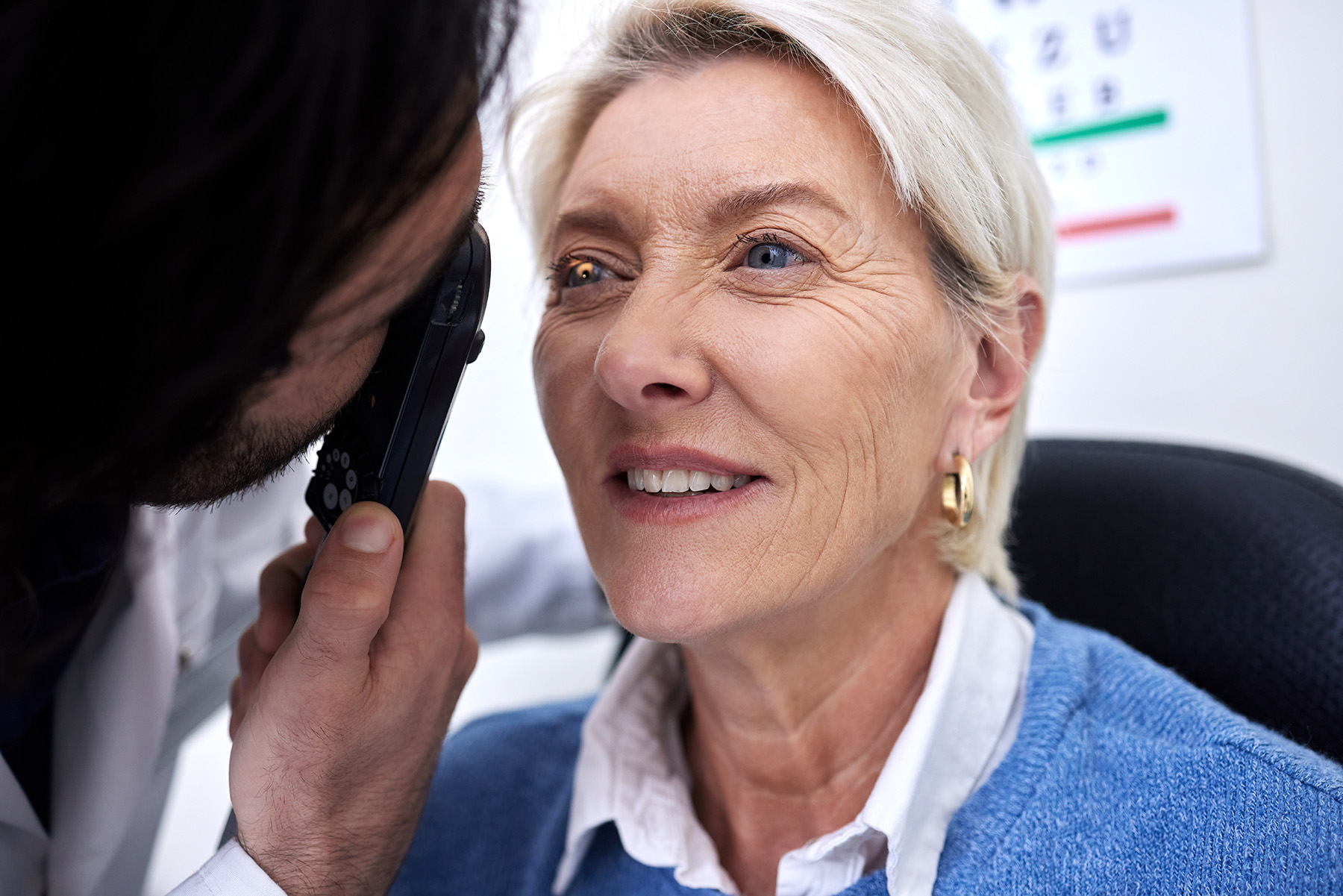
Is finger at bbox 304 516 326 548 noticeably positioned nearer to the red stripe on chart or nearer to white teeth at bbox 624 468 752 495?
white teeth at bbox 624 468 752 495

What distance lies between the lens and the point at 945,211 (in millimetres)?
929

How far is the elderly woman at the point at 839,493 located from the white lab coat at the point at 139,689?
1.56ft

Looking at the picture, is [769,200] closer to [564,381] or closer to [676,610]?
[564,381]

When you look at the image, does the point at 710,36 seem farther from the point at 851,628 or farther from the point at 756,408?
the point at 851,628

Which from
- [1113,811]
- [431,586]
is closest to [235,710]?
[431,586]

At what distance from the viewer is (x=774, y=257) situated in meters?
0.93

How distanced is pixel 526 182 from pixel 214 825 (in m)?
1.82

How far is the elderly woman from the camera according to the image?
871 millimetres

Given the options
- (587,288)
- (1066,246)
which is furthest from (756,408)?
(1066,246)

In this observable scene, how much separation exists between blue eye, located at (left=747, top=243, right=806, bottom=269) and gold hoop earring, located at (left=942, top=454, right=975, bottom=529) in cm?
29

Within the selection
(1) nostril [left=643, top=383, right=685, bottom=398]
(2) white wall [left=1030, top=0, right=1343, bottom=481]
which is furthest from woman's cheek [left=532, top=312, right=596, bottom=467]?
(2) white wall [left=1030, top=0, right=1343, bottom=481]

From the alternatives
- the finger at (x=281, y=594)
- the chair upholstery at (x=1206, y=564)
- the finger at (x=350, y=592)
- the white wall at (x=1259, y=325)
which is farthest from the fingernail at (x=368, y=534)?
the chair upholstery at (x=1206, y=564)

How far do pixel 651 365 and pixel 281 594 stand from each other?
1.71 ft

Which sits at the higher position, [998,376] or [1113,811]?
[998,376]
